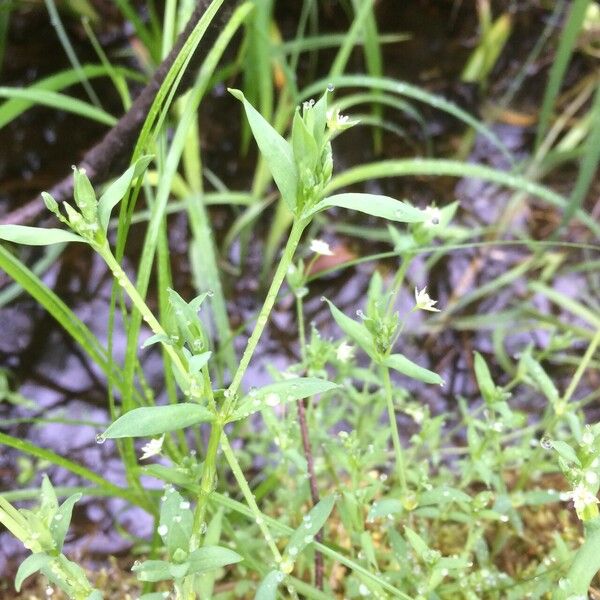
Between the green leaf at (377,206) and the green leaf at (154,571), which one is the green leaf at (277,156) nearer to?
the green leaf at (377,206)

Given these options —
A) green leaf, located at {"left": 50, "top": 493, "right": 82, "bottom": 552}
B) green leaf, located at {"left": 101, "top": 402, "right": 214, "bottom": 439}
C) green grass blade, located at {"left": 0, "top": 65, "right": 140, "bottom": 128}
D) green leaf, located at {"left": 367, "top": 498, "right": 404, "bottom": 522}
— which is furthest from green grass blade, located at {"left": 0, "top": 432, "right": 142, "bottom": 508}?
green grass blade, located at {"left": 0, "top": 65, "right": 140, "bottom": 128}

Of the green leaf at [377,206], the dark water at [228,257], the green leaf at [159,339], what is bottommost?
the dark water at [228,257]

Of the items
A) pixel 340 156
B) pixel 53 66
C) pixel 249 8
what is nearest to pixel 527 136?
pixel 340 156

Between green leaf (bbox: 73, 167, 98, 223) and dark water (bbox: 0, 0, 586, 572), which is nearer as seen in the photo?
green leaf (bbox: 73, 167, 98, 223)

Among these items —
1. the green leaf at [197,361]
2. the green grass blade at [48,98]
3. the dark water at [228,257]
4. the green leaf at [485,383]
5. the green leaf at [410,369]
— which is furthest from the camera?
the dark water at [228,257]

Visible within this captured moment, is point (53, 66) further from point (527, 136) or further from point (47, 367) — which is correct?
point (527, 136)

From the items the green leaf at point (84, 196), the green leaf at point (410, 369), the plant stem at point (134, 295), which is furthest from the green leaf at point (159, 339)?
the green leaf at point (410, 369)

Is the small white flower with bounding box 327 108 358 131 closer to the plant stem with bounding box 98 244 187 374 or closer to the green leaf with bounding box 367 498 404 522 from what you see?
the plant stem with bounding box 98 244 187 374
